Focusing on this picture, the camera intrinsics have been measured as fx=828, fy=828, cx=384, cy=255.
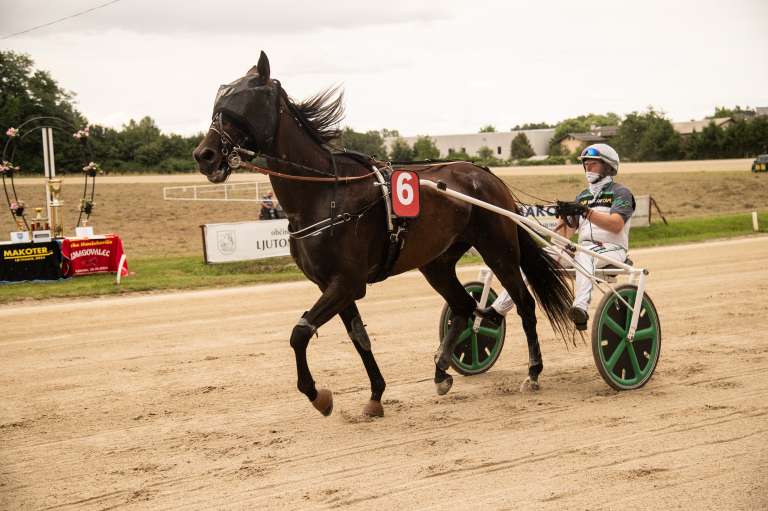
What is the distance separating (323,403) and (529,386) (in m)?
1.69

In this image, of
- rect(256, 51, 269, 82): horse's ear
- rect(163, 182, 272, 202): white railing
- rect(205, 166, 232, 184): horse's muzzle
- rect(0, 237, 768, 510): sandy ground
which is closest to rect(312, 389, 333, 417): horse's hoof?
rect(0, 237, 768, 510): sandy ground

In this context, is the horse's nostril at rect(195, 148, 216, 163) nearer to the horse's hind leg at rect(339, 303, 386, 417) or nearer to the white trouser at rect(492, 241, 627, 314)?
the horse's hind leg at rect(339, 303, 386, 417)

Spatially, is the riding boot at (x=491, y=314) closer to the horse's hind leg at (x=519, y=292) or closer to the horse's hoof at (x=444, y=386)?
the horse's hind leg at (x=519, y=292)

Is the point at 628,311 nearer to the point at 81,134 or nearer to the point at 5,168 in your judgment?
the point at 81,134

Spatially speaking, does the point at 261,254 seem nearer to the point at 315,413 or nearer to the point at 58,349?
the point at 58,349

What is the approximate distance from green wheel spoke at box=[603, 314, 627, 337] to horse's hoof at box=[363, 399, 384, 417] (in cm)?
166

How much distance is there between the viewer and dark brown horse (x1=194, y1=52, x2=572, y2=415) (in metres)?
4.88

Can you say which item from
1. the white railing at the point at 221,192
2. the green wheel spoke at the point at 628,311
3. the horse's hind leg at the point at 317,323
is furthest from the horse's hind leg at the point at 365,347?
the white railing at the point at 221,192

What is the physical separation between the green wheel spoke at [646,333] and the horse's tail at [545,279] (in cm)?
64

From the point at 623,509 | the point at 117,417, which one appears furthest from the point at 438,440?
the point at 117,417

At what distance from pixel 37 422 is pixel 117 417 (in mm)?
503

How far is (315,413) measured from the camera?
5484 mm

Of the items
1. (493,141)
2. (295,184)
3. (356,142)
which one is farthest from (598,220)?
→ (493,141)

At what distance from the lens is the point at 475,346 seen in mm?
6508
